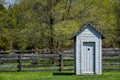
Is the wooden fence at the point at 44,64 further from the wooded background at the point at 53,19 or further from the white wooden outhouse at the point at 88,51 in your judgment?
the wooded background at the point at 53,19

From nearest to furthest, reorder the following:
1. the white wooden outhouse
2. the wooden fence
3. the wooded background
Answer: the white wooden outhouse
the wooden fence
the wooded background

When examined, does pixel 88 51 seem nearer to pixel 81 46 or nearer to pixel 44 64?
pixel 81 46

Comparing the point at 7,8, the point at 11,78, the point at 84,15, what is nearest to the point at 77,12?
the point at 84,15

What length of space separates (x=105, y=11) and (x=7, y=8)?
11.2 meters

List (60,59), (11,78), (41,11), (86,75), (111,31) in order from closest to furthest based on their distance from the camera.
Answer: (11,78)
(86,75)
(60,59)
(41,11)
(111,31)

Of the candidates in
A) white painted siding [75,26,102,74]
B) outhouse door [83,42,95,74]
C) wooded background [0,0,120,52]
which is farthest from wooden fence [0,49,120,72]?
wooded background [0,0,120,52]

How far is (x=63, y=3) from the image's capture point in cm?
3100

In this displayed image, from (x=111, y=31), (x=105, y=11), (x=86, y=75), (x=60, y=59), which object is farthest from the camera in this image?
(x=111, y=31)

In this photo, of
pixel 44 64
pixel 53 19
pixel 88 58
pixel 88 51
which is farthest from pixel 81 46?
pixel 53 19

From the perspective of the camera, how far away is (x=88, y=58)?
21.1 meters

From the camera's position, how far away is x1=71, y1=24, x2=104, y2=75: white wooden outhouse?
21.0 metres

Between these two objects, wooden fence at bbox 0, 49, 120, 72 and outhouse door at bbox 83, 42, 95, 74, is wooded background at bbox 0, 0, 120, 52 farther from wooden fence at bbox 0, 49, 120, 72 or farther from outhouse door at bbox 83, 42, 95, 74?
outhouse door at bbox 83, 42, 95, 74

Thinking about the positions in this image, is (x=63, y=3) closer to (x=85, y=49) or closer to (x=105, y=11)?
(x=105, y=11)

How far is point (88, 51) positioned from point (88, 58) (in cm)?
41
